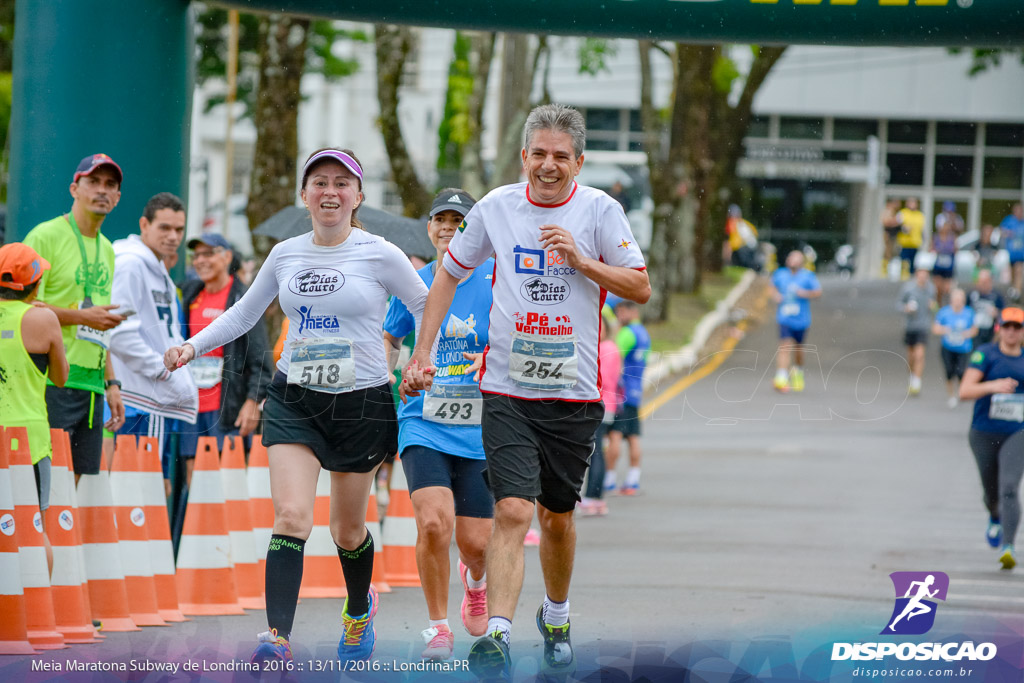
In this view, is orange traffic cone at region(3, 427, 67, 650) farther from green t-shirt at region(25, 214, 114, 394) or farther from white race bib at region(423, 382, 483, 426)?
white race bib at region(423, 382, 483, 426)

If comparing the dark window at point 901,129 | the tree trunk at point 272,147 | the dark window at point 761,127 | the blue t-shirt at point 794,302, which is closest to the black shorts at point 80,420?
the tree trunk at point 272,147

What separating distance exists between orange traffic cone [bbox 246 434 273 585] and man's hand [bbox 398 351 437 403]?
250 centimetres

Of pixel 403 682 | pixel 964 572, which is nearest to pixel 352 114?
pixel 964 572

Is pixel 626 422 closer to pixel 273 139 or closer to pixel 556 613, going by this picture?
pixel 273 139

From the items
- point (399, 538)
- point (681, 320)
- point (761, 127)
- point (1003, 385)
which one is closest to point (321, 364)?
point (399, 538)

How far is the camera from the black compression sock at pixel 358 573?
600 centimetres

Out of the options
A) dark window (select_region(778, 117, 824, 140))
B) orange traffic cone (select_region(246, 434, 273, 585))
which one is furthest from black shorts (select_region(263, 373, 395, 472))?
dark window (select_region(778, 117, 824, 140))

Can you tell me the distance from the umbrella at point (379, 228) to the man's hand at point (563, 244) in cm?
125

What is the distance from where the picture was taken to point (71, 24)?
730 centimetres

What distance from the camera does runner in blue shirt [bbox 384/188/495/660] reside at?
5.94 metres

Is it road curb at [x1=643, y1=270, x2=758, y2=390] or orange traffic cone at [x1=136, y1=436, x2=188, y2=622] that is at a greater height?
road curb at [x1=643, y1=270, x2=758, y2=390]

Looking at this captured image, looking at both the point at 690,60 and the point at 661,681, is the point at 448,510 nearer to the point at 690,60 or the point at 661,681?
the point at 661,681

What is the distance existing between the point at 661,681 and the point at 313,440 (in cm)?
168

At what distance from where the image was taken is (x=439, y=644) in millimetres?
5930
